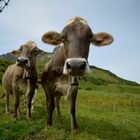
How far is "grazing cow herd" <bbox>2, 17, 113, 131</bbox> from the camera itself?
574 inches

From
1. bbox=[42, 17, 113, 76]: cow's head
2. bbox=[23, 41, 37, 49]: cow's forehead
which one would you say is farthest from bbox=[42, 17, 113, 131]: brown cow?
bbox=[23, 41, 37, 49]: cow's forehead

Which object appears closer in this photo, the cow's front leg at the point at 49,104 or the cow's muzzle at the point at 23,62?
the cow's front leg at the point at 49,104

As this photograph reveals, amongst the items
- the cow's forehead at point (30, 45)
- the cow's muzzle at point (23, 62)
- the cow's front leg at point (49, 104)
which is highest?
the cow's forehead at point (30, 45)

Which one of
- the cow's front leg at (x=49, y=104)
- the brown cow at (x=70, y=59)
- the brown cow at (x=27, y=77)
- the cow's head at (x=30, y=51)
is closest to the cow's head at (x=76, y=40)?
the brown cow at (x=70, y=59)

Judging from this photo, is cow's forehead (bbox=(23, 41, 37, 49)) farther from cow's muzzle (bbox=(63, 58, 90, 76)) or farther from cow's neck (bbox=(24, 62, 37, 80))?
cow's muzzle (bbox=(63, 58, 90, 76))

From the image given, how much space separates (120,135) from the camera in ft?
62.1

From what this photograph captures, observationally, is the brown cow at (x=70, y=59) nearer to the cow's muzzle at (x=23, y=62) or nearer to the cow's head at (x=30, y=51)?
the cow's muzzle at (x=23, y=62)

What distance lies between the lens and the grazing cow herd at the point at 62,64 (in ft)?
47.8

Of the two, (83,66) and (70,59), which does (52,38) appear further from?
(83,66)

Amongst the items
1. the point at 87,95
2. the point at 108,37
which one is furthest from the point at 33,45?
the point at 87,95

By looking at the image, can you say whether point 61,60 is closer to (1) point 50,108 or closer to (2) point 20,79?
(1) point 50,108

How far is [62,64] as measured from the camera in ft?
57.7

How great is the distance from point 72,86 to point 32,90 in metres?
4.99

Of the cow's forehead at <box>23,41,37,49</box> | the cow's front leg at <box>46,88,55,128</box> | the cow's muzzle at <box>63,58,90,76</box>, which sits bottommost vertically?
the cow's front leg at <box>46,88,55,128</box>
